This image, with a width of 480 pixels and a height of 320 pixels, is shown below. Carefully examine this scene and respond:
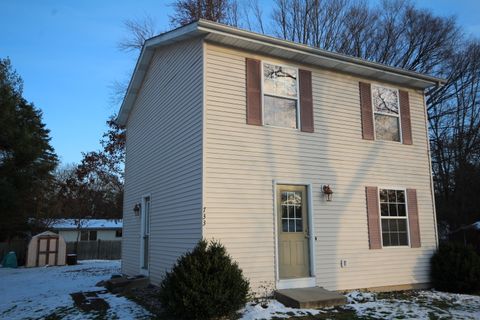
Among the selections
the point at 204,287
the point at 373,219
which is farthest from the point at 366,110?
the point at 204,287

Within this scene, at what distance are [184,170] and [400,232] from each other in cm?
541

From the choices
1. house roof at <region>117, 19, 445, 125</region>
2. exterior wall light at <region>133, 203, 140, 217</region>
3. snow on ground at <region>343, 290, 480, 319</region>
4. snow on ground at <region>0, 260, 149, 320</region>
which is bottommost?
snow on ground at <region>0, 260, 149, 320</region>

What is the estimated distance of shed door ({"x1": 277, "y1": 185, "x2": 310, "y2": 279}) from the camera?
8.29m

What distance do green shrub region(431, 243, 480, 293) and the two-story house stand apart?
29 cm

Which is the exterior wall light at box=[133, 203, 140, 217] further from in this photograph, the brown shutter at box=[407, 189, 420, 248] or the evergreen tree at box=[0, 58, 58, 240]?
the evergreen tree at box=[0, 58, 58, 240]

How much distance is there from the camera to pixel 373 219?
31.0 feet

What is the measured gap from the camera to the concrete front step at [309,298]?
7.21 m

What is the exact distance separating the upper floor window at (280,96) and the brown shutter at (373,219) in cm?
246

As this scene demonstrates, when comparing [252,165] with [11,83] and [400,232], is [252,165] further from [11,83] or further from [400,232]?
[11,83]

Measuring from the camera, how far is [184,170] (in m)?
8.50

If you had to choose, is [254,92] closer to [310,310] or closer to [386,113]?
[386,113]

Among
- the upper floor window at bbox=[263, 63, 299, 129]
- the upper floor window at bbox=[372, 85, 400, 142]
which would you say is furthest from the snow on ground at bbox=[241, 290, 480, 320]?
the upper floor window at bbox=[372, 85, 400, 142]

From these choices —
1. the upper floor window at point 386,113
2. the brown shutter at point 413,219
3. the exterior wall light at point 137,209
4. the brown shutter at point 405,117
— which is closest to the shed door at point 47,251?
the exterior wall light at point 137,209

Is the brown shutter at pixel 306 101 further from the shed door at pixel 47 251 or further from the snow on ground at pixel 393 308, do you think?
the shed door at pixel 47 251
